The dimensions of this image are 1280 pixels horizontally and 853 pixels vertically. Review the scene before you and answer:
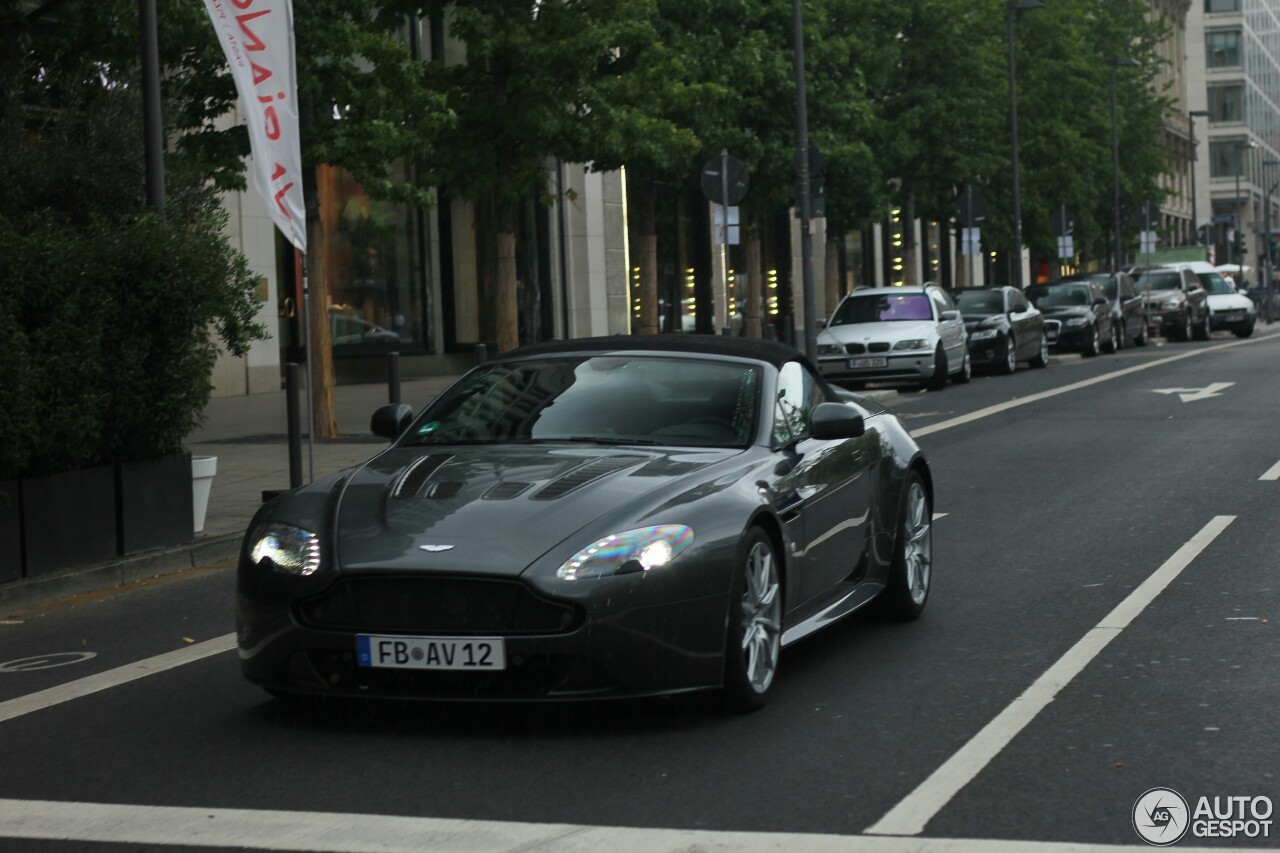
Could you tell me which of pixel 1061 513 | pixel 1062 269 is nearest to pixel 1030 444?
pixel 1061 513

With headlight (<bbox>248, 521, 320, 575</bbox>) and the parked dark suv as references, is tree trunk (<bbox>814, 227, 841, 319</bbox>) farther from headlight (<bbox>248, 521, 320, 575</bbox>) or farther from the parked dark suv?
headlight (<bbox>248, 521, 320, 575</bbox>)

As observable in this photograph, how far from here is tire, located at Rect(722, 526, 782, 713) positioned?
641 centimetres

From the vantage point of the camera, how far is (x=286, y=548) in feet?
21.0

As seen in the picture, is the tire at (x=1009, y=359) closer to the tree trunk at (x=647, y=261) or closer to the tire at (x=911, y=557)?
the tree trunk at (x=647, y=261)

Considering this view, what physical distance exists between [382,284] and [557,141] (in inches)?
461

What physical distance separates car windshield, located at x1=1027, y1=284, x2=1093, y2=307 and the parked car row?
0.02 m

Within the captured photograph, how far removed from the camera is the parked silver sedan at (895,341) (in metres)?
28.0

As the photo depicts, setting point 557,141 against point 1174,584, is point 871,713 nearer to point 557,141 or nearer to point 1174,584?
point 1174,584

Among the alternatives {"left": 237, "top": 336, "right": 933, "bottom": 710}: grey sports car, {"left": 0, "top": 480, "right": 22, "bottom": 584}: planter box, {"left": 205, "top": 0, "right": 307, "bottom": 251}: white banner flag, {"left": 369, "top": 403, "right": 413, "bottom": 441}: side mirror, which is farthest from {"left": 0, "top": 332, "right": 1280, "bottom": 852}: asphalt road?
{"left": 205, "top": 0, "right": 307, "bottom": 251}: white banner flag

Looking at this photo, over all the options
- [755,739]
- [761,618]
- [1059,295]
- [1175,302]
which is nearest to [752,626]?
[761,618]

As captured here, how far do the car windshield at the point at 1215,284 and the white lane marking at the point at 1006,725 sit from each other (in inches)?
1852

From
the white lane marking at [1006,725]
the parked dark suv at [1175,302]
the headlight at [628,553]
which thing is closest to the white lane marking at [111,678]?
the headlight at [628,553]

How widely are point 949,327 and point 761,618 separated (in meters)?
23.0

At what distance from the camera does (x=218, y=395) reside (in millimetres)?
30094
